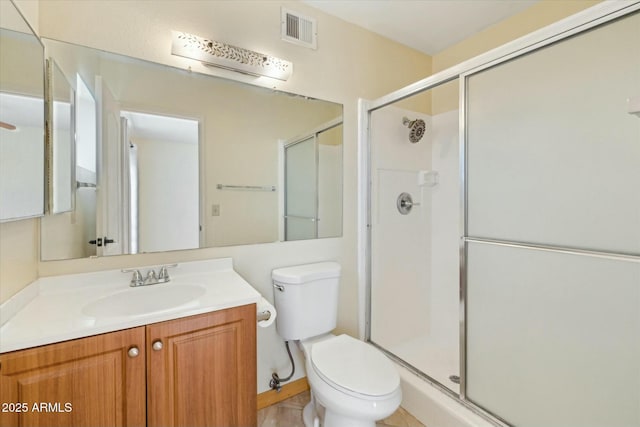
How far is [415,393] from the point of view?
1.60 m

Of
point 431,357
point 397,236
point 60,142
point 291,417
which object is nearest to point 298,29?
point 60,142

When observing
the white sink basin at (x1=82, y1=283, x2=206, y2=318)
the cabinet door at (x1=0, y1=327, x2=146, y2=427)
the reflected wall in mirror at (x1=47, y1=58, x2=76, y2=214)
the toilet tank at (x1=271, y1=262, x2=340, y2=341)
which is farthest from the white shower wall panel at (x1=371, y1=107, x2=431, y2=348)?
the reflected wall in mirror at (x1=47, y1=58, x2=76, y2=214)

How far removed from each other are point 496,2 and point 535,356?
2003 mm

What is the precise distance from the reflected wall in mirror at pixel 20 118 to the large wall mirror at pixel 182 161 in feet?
Result: 0.41

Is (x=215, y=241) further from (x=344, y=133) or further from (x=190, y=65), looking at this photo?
(x=344, y=133)

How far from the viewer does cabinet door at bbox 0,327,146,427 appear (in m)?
0.77

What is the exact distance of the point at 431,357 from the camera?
80.4 inches

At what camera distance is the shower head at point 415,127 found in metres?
2.20

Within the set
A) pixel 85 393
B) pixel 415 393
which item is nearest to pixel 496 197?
pixel 415 393

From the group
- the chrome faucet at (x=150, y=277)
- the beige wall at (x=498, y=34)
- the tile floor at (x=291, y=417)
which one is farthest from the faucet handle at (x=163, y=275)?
the beige wall at (x=498, y=34)

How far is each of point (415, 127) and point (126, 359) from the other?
218 cm

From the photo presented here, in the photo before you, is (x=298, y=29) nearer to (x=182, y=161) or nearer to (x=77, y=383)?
(x=182, y=161)

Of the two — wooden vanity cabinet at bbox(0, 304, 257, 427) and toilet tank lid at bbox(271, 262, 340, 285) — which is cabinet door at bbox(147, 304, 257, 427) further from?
toilet tank lid at bbox(271, 262, 340, 285)

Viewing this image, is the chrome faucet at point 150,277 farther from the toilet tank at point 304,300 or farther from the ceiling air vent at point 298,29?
the ceiling air vent at point 298,29
